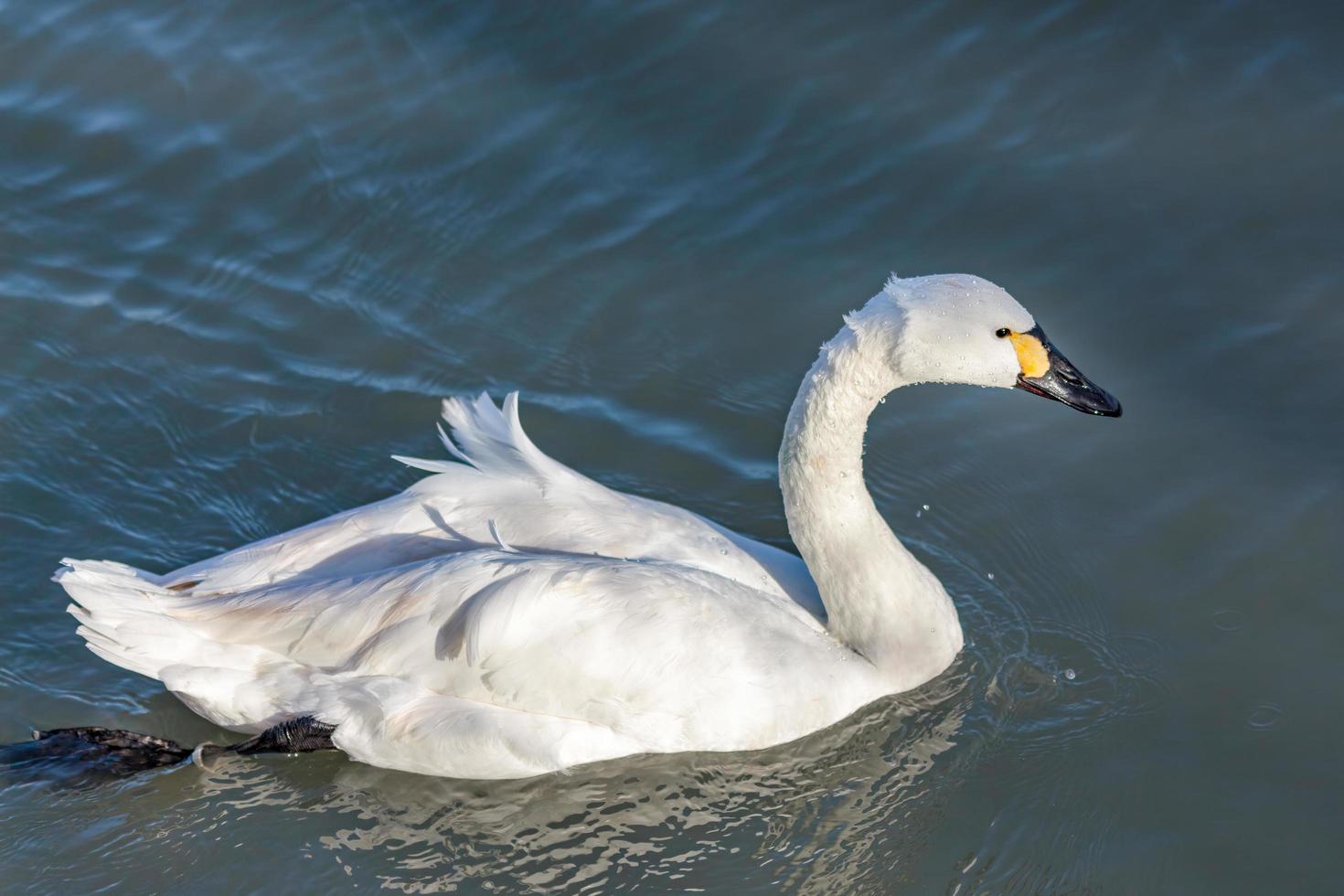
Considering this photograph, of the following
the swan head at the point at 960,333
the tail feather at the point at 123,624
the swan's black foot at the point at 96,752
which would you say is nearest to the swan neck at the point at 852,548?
the swan head at the point at 960,333

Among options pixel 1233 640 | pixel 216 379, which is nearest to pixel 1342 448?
pixel 1233 640

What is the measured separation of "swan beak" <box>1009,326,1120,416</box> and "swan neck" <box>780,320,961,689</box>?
532 mm

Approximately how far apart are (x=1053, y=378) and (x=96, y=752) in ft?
12.7

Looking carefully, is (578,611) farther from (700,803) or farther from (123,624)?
(123,624)

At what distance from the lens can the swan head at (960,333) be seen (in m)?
5.53

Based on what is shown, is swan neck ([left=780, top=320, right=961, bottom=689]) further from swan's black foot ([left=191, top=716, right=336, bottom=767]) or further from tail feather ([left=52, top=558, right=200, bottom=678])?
tail feather ([left=52, top=558, right=200, bottom=678])

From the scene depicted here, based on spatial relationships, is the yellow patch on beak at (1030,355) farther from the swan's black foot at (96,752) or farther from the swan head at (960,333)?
the swan's black foot at (96,752)

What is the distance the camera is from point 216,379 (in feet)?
26.7

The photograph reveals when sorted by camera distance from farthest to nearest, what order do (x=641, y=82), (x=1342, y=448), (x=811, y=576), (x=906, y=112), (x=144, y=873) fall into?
(x=641, y=82)
(x=906, y=112)
(x=1342, y=448)
(x=811, y=576)
(x=144, y=873)

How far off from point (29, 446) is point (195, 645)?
2306 mm

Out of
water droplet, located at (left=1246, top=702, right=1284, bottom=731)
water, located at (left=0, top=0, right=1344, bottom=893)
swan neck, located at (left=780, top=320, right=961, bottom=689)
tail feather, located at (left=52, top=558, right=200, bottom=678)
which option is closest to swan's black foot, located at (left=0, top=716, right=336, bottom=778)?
water, located at (left=0, top=0, right=1344, bottom=893)

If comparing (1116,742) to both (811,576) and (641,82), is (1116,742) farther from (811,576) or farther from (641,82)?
(641,82)

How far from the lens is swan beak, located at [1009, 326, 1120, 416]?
5.61m

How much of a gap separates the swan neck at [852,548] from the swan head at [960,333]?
236 millimetres
